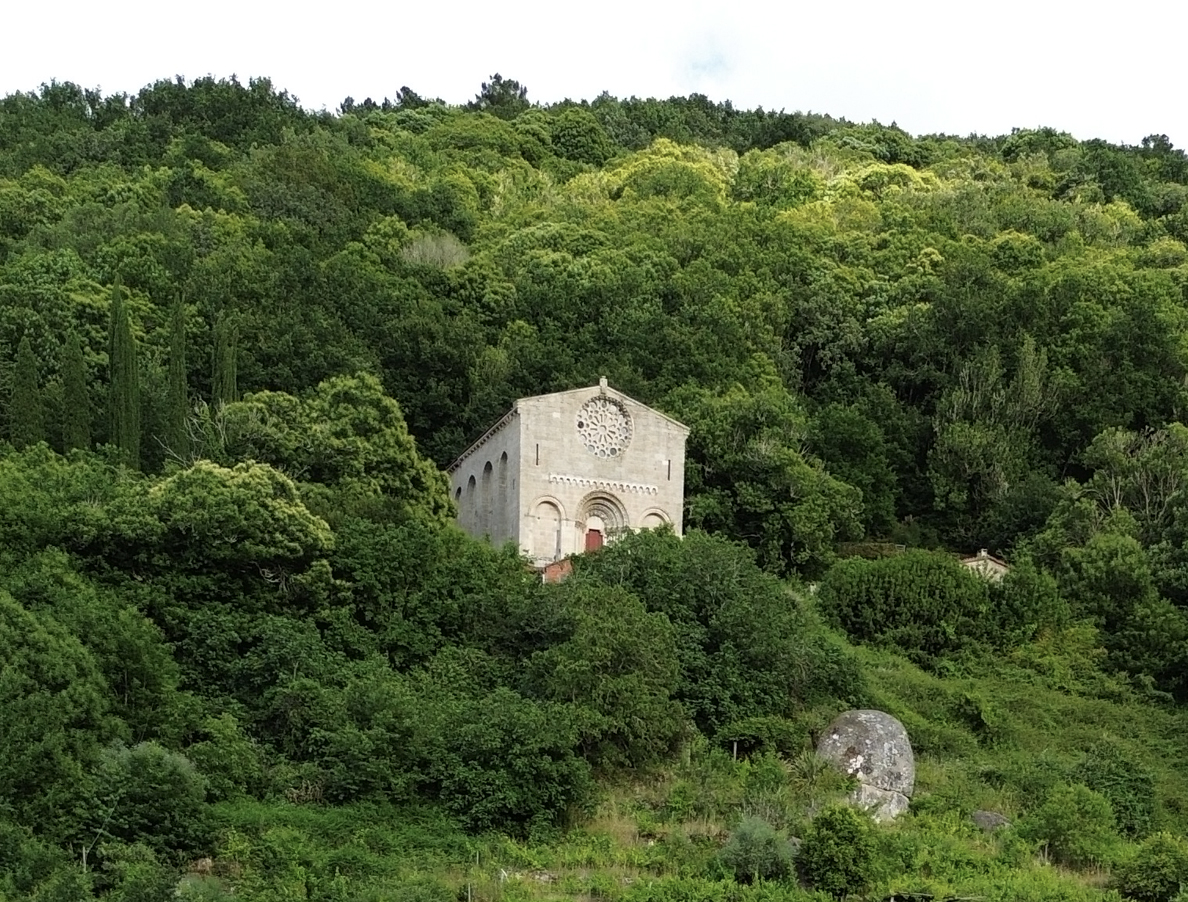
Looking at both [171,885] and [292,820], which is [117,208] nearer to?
[292,820]

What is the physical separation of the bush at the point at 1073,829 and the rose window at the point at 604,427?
17.8 m

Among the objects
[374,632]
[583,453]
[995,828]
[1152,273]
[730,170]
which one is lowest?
[995,828]

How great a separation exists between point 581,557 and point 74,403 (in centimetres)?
1280

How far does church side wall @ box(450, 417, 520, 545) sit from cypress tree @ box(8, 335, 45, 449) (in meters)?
11.2

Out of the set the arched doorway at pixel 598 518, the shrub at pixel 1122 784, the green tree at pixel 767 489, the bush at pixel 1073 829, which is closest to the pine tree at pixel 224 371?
the arched doorway at pixel 598 518

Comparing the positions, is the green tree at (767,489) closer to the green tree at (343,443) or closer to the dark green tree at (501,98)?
the green tree at (343,443)

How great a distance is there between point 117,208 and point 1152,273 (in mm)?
35799

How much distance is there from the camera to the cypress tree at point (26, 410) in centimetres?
4178

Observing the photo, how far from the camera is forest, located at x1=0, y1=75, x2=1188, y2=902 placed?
28.7 meters

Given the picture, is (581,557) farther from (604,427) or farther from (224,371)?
(224,371)

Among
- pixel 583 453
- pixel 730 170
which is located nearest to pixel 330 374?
pixel 583 453

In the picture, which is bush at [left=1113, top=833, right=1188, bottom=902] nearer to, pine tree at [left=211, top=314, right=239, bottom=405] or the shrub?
the shrub

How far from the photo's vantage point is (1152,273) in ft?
194

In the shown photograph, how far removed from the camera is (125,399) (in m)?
42.5
